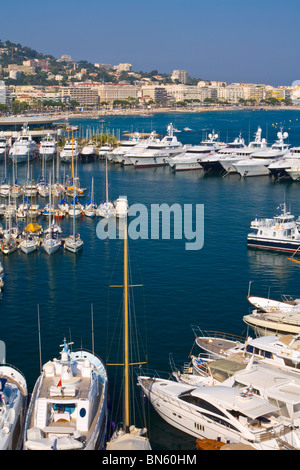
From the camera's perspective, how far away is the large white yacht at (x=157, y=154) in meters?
64.2

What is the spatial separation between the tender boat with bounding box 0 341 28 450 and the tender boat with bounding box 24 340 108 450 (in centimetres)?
34

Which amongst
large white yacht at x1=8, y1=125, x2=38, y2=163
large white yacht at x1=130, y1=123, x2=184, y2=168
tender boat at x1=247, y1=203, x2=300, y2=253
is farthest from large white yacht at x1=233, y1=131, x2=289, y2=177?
tender boat at x1=247, y1=203, x2=300, y2=253

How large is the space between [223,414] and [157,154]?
52.8 metres

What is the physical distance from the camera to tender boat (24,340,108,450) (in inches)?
475

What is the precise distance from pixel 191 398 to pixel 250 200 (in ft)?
105

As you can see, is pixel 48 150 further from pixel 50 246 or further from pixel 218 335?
pixel 218 335

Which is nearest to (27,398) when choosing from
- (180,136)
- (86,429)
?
(86,429)

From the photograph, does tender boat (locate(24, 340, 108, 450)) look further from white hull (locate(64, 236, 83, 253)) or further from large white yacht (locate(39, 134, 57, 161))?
large white yacht (locate(39, 134, 57, 161))

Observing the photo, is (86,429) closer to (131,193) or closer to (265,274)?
(265,274)

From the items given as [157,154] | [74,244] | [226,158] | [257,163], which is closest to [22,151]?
[157,154]

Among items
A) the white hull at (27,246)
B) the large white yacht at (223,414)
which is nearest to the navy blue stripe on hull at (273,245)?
the white hull at (27,246)

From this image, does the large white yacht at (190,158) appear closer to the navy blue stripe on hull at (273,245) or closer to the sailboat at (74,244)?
the navy blue stripe on hull at (273,245)

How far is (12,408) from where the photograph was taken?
13.4 m

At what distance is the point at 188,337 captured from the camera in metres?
20.0
